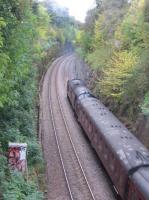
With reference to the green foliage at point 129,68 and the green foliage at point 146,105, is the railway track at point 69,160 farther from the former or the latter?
the green foliage at point 146,105

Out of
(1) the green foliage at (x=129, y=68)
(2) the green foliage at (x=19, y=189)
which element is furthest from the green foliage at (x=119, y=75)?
(2) the green foliage at (x=19, y=189)

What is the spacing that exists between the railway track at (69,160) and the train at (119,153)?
1.62 m

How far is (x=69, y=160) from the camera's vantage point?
26.3 m

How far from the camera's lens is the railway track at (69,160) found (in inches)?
848

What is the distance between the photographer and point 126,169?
1878 cm

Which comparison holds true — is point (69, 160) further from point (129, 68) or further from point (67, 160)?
point (129, 68)

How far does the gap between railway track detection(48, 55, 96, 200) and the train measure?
162 centimetres

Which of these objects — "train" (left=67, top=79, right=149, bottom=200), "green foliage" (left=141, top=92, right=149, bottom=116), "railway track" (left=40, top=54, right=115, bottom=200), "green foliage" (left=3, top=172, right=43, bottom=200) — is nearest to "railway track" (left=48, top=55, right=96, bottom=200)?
"railway track" (left=40, top=54, right=115, bottom=200)

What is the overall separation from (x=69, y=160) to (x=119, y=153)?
6750 millimetres

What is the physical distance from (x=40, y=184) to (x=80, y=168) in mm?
3689

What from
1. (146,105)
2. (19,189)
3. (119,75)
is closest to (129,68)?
(119,75)

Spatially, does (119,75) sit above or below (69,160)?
above

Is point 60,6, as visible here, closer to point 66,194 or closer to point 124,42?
point 124,42

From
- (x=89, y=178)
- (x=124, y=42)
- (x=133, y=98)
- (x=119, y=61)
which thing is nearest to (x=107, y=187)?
(x=89, y=178)
